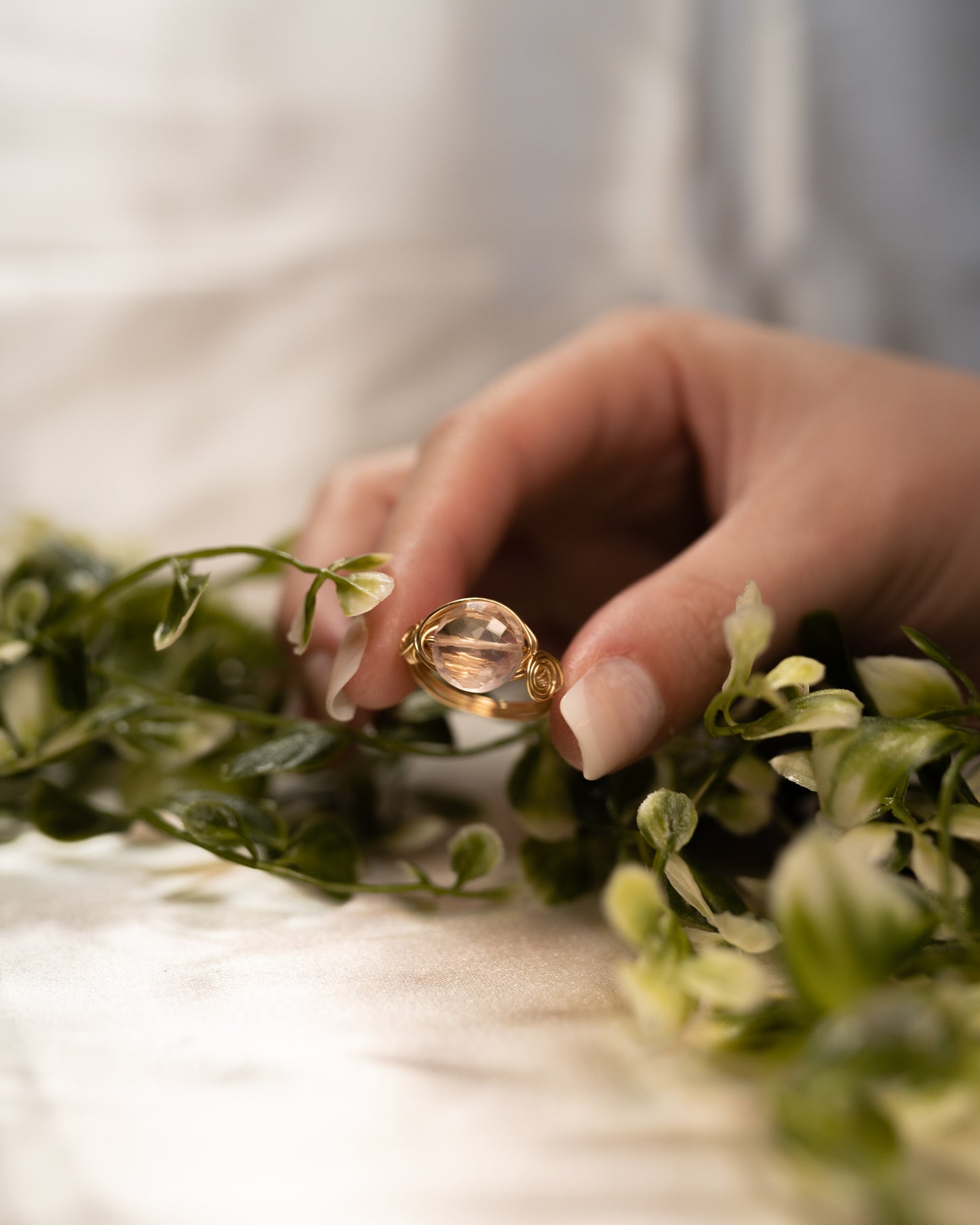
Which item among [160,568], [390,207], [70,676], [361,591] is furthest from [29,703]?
[390,207]

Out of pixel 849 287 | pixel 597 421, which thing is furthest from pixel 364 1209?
pixel 849 287

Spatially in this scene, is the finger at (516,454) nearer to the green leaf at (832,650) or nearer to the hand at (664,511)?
the hand at (664,511)

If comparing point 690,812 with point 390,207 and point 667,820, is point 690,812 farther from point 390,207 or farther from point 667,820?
point 390,207

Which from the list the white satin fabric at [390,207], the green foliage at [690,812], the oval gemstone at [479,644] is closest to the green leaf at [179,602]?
the green foliage at [690,812]

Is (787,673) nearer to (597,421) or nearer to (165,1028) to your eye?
(165,1028)

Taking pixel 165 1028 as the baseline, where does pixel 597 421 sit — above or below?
above
